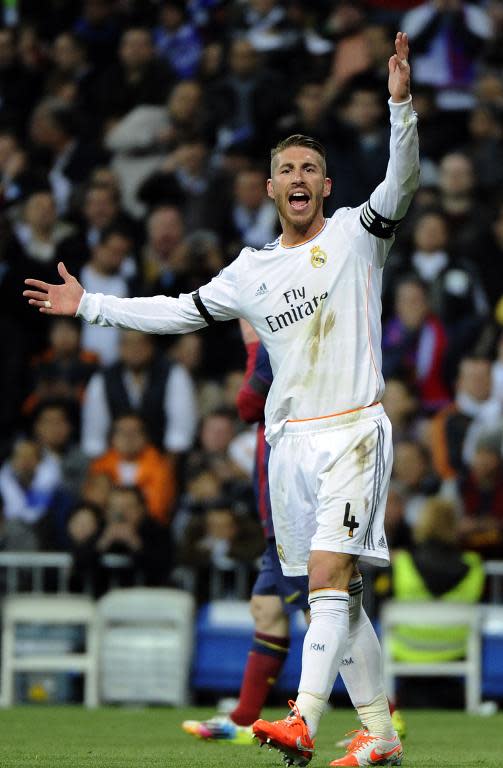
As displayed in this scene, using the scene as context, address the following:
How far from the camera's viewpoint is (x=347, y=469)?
6625mm

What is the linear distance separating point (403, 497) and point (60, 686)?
3.04 metres

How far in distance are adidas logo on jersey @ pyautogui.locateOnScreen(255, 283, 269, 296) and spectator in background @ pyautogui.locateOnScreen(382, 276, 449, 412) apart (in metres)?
7.13

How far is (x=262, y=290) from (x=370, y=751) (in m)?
1.92

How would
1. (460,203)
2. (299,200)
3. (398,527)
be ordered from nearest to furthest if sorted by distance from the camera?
(299,200)
(398,527)
(460,203)

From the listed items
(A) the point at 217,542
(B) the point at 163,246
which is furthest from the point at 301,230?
(B) the point at 163,246

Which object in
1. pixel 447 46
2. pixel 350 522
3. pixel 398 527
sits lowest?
pixel 350 522

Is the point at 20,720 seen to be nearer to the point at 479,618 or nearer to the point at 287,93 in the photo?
the point at 479,618

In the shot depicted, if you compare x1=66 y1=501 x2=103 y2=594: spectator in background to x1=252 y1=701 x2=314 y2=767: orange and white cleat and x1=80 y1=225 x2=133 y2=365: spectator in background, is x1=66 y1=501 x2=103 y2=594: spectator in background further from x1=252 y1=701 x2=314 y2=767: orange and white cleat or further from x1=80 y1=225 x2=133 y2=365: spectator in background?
x1=252 y1=701 x2=314 y2=767: orange and white cleat

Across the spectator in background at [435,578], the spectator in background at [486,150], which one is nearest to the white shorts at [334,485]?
the spectator in background at [435,578]

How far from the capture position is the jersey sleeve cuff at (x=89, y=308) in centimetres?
707

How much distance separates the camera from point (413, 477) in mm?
13086

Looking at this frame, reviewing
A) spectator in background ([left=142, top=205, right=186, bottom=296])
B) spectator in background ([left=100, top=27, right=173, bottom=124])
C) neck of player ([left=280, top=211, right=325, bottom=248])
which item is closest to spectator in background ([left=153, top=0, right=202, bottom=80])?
spectator in background ([left=100, top=27, right=173, bottom=124])

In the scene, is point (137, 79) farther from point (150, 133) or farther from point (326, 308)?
point (326, 308)

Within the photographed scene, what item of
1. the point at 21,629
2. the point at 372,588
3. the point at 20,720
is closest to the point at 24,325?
the point at 21,629
